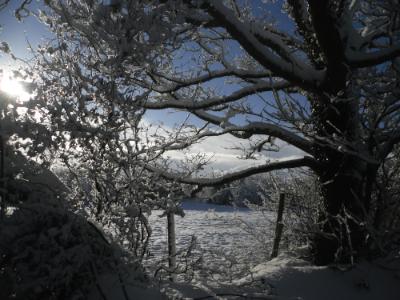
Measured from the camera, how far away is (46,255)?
1701 millimetres

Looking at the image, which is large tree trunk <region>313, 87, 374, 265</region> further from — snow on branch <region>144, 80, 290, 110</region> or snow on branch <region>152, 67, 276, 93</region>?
snow on branch <region>152, 67, 276, 93</region>

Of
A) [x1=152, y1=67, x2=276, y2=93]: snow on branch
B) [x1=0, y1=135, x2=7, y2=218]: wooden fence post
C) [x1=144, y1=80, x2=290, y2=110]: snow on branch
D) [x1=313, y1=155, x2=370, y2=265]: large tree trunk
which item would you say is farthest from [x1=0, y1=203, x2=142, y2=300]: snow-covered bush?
[x1=152, y1=67, x2=276, y2=93]: snow on branch

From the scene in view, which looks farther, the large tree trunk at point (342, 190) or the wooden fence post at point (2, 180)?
the large tree trunk at point (342, 190)

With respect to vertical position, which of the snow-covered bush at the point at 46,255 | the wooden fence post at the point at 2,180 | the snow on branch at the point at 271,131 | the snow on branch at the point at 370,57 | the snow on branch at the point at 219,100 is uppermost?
the snow on branch at the point at 219,100

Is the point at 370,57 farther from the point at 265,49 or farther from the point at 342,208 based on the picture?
the point at 342,208

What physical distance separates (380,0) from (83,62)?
114 inches

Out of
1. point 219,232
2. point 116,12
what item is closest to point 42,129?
point 116,12

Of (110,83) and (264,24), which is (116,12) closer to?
(110,83)

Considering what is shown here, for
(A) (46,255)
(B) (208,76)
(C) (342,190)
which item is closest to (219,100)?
(B) (208,76)

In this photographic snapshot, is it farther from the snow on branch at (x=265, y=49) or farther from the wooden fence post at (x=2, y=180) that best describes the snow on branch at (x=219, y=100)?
the wooden fence post at (x=2, y=180)

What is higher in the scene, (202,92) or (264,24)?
(264,24)

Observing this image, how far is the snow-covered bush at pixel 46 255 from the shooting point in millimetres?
1638

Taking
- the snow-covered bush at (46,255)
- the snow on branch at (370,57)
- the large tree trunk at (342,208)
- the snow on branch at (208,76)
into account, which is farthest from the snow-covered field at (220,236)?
the snow-covered bush at (46,255)

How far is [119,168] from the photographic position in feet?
8.18
